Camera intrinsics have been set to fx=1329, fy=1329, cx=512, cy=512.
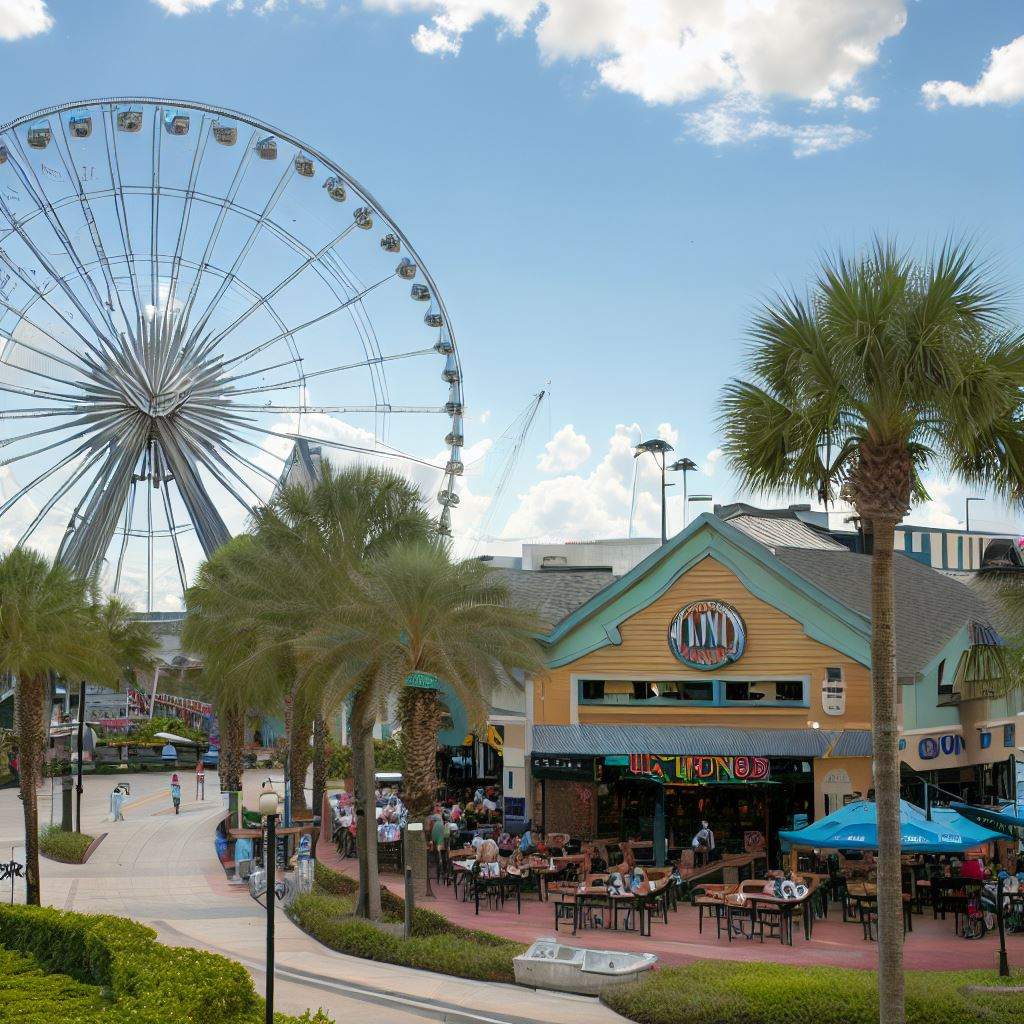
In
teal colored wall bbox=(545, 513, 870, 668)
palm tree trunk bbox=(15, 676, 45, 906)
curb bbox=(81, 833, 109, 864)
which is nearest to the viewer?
palm tree trunk bbox=(15, 676, 45, 906)

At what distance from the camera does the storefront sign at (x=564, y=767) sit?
31.6 meters

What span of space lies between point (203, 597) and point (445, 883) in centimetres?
1524

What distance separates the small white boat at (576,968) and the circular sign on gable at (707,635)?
40.7ft

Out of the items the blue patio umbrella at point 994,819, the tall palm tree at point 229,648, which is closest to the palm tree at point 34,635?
the tall palm tree at point 229,648

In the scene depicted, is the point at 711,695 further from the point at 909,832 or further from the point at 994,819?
the point at 994,819

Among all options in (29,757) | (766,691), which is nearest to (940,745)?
(766,691)

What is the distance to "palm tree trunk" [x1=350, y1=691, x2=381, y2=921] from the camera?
2453cm

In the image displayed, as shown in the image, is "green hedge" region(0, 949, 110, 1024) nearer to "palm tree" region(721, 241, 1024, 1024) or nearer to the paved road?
the paved road

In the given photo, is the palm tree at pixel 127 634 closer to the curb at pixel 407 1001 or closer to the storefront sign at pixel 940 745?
the storefront sign at pixel 940 745

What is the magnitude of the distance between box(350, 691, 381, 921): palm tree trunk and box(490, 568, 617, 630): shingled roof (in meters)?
8.98

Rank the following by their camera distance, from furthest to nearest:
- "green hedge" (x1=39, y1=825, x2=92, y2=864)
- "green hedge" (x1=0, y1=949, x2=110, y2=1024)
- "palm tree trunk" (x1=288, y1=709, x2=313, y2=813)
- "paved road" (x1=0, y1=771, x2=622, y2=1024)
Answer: "palm tree trunk" (x1=288, y1=709, x2=313, y2=813) → "green hedge" (x1=39, y1=825, x2=92, y2=864) → "paved road" (x1=0, y1=771, x2=622, y2=1024) → "green hedge" (x1=0, y1=949, x2=110, y2=1024)

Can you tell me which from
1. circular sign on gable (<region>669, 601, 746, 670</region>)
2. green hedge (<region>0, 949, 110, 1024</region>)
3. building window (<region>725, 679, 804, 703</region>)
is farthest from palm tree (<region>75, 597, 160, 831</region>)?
green hedge (<region>0, 949, 110, 1024</region>)

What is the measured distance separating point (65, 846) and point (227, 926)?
38.7 feet

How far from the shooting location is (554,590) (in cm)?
3872
